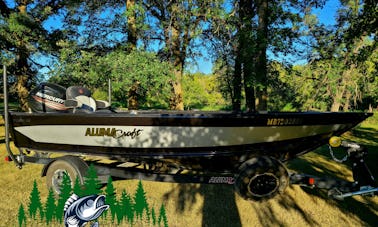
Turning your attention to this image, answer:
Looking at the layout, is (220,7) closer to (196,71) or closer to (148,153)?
(196,71)

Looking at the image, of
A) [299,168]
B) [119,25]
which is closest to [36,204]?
[299,168]

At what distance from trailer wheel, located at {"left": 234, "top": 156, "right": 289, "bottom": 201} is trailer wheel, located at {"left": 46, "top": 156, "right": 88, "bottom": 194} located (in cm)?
230

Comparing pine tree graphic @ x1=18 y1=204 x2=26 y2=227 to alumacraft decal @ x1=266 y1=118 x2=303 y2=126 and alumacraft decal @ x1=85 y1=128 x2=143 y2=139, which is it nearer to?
alumacraft decal @ x1=85 y1=128 x2=143 y2=139

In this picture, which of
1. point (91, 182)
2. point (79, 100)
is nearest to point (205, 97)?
point (79, 100)

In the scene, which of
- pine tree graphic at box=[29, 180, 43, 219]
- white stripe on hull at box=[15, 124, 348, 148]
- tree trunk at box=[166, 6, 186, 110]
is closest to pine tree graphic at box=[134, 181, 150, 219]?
white stripe on hull at box=[15, 124, 348, 148]

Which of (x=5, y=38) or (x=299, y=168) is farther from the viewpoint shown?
(x=5, y=38)

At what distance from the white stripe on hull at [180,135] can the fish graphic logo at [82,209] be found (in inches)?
33.7

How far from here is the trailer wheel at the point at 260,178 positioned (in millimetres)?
3811

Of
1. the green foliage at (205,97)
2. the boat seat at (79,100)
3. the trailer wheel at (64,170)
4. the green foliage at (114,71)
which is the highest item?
the green foliage at (205,97)

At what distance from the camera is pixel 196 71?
44.0 feet

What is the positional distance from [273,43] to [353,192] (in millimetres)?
5395

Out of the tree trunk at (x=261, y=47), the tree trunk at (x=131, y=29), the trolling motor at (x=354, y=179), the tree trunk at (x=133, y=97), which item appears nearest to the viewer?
the trolling motor at (x=354, y=179)

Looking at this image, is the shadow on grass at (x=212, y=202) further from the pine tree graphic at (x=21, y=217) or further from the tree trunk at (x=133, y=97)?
the tree trunk at (x=133, y=97)

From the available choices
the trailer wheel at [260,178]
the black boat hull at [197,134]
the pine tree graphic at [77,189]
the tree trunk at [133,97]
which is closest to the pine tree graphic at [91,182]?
the pine tree graphic at [77,189]
